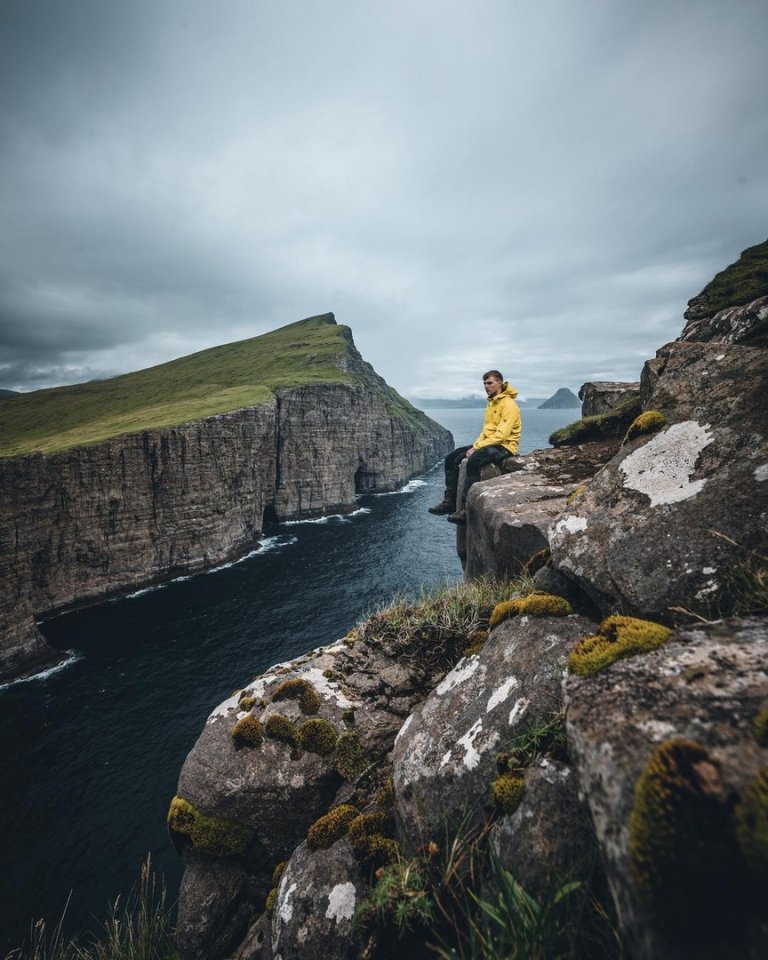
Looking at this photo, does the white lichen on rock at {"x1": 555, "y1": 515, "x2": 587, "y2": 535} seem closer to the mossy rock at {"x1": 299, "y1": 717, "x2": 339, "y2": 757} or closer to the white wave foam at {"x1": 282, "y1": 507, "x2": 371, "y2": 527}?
the mossy rock at {"x1": 299, "y1": 717, "x2": 339, "y2": 757}

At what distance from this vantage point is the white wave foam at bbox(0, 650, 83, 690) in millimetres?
33781

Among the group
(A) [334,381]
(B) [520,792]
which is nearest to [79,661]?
(B) [520,792]

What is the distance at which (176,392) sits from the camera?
105m

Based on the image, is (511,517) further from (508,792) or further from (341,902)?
(341,902)

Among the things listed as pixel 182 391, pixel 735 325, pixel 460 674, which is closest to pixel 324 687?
pixel 460 674

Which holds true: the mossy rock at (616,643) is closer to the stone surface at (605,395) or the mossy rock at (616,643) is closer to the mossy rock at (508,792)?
the mossy rock at (508,792)

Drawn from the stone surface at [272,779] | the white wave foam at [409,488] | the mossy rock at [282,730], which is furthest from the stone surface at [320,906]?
the white wave foam at [409,488]

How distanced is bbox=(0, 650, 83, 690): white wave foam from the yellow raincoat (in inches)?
1685

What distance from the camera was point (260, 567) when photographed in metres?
56.6

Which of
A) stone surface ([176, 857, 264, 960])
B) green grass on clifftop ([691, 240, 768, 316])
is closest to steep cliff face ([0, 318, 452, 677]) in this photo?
stone surface ([176, 857, 264, 960])

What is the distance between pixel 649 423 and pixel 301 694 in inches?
322

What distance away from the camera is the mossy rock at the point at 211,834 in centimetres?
705

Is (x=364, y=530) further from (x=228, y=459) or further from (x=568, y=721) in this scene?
(x=568, y=721)

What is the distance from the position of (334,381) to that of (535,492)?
8942 centimetres
